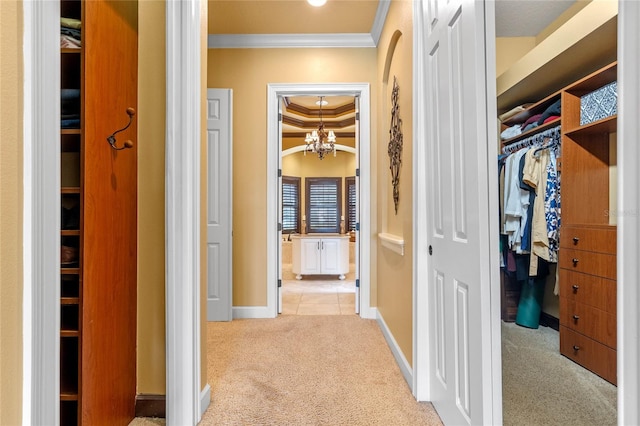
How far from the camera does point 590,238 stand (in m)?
1.94

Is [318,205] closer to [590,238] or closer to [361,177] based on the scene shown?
[361,177]

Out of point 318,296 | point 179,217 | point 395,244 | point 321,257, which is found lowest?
point 318,296

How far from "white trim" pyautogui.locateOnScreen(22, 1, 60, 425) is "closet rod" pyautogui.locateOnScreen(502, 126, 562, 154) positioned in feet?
8.83

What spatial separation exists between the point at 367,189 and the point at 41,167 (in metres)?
2.80

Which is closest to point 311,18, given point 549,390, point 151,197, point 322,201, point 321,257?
point 151,197

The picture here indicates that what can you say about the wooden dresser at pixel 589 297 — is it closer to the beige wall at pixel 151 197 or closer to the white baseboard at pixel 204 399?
the white baseboard at pixel 204 399

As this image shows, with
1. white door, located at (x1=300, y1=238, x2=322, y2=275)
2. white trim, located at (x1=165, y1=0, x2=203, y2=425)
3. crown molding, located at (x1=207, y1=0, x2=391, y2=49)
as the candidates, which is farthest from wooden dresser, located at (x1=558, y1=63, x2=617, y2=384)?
white door, located at (x1=300, y1=238, x2=322, y2=275)

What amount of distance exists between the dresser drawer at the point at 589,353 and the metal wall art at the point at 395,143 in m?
1.41

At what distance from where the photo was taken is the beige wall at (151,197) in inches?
63.2

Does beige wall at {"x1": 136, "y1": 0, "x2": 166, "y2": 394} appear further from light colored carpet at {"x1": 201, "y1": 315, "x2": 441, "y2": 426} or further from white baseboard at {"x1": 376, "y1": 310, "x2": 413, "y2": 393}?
white baseboard at {"x1": 376, "y1": 310, "x2": 413, "y2": 393}

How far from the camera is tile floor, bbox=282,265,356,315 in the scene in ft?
12.2

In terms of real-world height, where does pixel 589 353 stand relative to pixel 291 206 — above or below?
below

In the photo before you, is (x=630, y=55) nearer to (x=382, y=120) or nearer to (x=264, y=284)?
(x=382, y=120)

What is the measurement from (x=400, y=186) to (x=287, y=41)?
2.05 m
